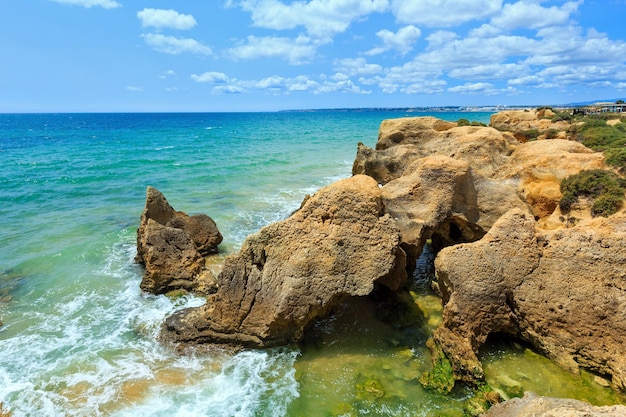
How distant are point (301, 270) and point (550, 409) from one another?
16.8ft

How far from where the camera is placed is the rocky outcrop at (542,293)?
8055 mm

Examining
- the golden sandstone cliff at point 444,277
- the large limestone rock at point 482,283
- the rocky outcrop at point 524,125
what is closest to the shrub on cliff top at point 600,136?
the rocky outcrop at point 524,125

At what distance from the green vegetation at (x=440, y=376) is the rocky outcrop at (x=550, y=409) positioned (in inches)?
49.7

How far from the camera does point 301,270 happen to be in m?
8.95

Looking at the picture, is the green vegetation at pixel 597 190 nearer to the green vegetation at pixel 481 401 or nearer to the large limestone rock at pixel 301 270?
the large limestone rock at pixel 301 270

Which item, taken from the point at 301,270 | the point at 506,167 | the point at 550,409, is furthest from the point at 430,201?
the point at 550,409

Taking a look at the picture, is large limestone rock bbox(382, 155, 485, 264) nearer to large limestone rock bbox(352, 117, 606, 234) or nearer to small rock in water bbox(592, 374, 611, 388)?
large limestone rock bbox(352, 117, 606, 234)

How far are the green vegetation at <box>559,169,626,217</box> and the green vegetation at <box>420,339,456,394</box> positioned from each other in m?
6.41

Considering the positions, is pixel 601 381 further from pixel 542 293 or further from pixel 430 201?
pixel 430 201

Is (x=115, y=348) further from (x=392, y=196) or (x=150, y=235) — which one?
(x=392, y=196)

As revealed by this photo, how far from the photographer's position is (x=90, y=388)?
8.41 meters

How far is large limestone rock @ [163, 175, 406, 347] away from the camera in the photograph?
8.87 metres

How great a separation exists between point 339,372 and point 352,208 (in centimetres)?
342

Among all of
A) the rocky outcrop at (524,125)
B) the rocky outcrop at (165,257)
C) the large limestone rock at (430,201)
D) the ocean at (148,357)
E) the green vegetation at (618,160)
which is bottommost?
the ocean at (148,357)
